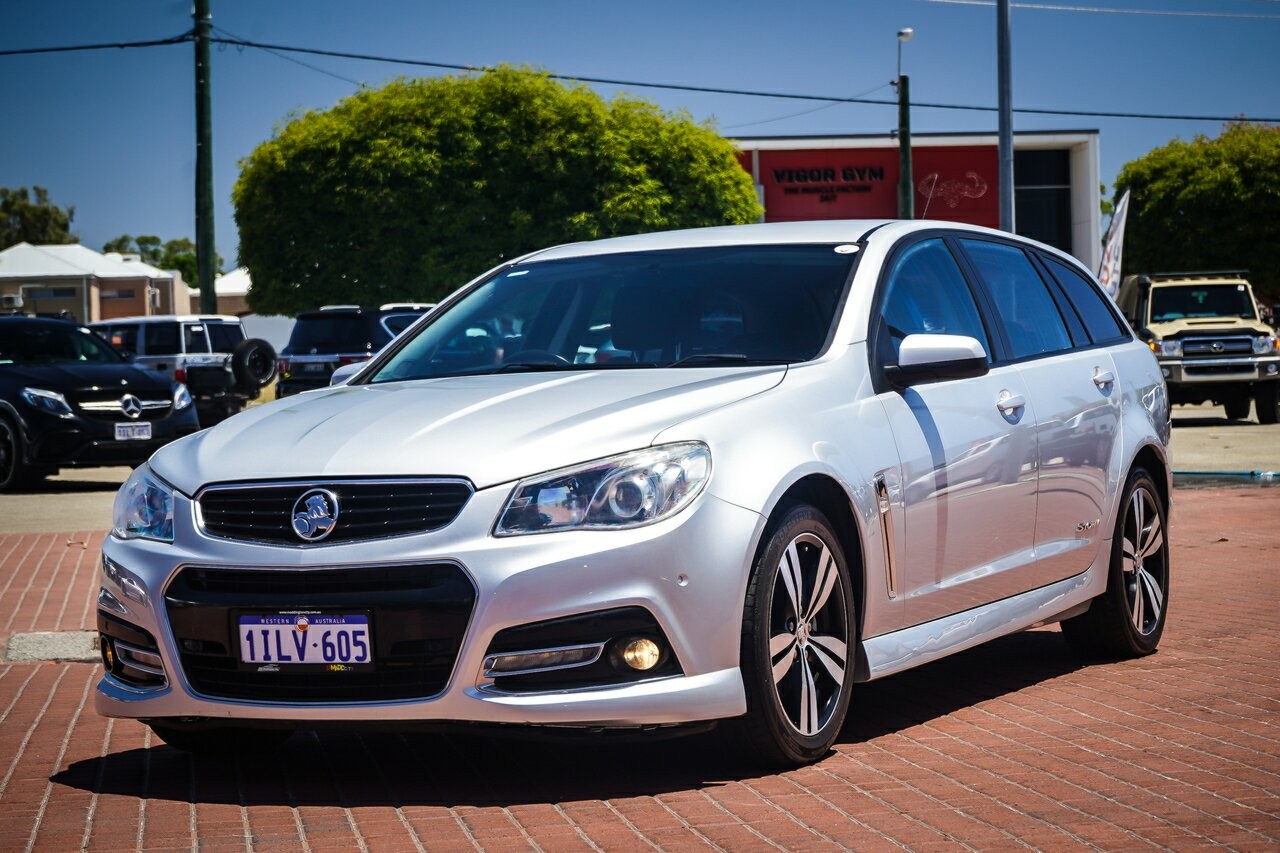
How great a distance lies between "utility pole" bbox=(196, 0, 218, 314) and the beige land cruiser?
17452mm

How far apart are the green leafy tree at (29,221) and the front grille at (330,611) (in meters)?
127

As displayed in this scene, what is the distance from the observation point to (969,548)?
6051 mm

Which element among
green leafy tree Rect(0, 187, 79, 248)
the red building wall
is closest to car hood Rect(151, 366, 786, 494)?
the red building wall

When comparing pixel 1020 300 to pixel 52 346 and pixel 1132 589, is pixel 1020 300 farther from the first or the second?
pixel 52 346

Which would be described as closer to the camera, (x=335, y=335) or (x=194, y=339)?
(x=335, y=335)

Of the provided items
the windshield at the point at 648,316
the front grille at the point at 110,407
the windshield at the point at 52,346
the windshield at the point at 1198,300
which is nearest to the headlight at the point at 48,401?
the front grille at the point at 110,407

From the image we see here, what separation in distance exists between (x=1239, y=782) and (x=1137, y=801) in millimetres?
402

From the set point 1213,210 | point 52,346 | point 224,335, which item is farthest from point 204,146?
point 1213,210

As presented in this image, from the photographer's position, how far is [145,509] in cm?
527

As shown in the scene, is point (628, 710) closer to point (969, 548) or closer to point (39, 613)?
point (969, 548)

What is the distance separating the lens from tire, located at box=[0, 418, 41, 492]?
57.2 feet

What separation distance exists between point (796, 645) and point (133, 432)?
13691 millimetres

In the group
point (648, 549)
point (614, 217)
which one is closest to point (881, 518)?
point (648, 549)

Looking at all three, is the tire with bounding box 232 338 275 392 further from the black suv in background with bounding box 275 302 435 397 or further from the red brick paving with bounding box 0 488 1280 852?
the black suv in background with bounding box 275 302 435 397
